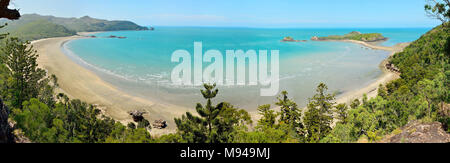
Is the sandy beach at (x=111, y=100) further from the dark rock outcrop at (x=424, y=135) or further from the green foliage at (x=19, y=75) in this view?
the dark rock outcrop at (x=424, y=135)

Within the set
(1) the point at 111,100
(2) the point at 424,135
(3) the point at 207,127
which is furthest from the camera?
(1) the point at 111,100

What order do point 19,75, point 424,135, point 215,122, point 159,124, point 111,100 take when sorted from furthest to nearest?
point 111,100 → point 159,124 → point 19,75 → point 215,122 → point 424,135

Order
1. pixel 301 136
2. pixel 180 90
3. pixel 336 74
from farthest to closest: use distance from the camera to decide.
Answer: pixel 336 74, pixel 180 90, pixel 301 136

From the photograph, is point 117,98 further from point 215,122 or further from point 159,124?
point 215,122

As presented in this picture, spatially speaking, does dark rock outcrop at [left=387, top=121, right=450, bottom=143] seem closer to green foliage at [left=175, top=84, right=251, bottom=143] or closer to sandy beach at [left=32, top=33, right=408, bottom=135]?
green foliage at [left=175, top=84, right=251, bottom=143]

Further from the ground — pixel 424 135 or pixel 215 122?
pixel 424 135

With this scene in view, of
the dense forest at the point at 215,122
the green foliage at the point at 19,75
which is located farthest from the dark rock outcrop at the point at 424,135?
the green foliage at the point at 19,75

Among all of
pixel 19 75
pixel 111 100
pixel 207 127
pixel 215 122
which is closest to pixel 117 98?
pixel 111 100

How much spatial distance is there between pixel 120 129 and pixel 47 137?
511 cm

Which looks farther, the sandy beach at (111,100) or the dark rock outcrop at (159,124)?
the sandy beach at (111,100)

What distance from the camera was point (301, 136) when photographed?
1984cm

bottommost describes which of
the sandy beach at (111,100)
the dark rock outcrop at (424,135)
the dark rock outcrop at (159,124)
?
the dark rock outcrop at (159,124)
